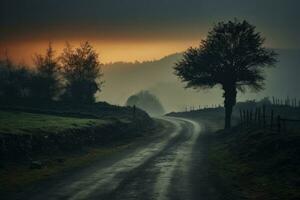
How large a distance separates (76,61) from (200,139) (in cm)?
4528

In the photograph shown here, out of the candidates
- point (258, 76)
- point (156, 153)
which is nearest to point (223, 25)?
point (258, 76)

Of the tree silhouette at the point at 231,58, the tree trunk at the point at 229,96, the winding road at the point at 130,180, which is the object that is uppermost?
the tree silhouette at the point at 231,58

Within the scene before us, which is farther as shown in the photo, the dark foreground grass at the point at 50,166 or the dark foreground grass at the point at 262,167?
the dark foreground grass at the point at 50,166

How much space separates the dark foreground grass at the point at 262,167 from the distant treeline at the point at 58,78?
5451cm

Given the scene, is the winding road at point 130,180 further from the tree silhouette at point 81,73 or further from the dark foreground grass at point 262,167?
the tree silhouette at point 81,73

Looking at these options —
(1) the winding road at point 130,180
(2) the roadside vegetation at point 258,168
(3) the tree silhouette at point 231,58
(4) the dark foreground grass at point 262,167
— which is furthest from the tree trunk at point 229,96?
(1) the winding road at point 130,180

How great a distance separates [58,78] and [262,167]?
6924cm

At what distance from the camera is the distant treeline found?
290ft

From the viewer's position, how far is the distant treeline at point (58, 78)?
88.2 metres

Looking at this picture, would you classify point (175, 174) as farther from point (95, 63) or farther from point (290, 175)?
point (95, 63)

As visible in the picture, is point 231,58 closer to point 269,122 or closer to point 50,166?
point 269,122

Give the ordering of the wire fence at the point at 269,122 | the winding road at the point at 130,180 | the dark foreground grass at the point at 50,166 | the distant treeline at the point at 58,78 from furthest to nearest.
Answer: the distant treeline at the point at 58,78 → the wire fence at the point at 269,122 → the dark foreground grass at the point at 50,166 → the winding road at the point at 130,180

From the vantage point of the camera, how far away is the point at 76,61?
9212cm

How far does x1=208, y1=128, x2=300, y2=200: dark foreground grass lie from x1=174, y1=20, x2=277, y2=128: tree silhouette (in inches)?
1021
